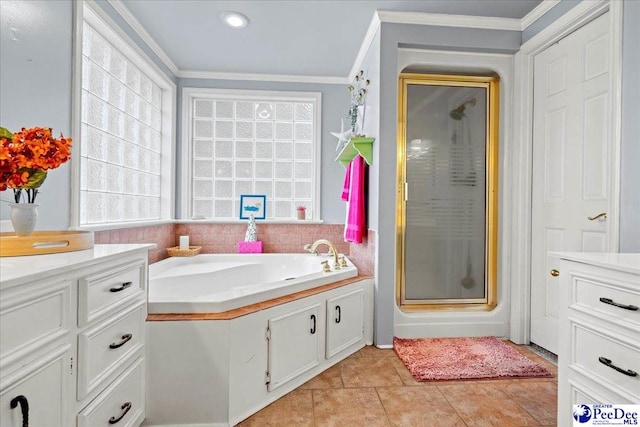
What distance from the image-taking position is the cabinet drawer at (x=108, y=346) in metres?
1.16

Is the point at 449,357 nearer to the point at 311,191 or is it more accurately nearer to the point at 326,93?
the point at 311,191

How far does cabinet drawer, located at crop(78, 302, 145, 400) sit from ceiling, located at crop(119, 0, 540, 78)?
2.04 meters

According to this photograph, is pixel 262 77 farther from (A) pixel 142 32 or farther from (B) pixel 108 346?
(B) pixel 108 346

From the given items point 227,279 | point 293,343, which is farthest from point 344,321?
point 227,279

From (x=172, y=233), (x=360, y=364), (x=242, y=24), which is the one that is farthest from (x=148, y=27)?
(x=360, y=364)

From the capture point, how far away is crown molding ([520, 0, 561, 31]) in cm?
233

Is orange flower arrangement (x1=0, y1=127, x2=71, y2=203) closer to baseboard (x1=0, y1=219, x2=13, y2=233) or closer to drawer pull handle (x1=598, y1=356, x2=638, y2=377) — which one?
baseboard (x1=0, y1=219, x2=13, y2=233)

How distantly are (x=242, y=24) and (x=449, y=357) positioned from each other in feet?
9.14

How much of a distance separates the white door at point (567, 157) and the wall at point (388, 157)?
2.56ft

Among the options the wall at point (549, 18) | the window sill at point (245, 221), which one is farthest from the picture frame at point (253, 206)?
the wall at point (549, 18)

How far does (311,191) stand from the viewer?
3695mm

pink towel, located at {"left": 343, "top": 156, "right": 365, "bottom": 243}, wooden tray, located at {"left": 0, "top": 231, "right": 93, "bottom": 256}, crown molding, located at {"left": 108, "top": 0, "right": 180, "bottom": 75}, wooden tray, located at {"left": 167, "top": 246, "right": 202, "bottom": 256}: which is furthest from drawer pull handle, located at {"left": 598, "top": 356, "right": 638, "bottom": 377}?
crown molding, located at {"left": 108, "top": 0, "right": 180, "bottom": 75}

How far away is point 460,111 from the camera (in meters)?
2.85

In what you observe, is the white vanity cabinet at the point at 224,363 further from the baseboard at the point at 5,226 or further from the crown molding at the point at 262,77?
the crown molding at the point at 262,77
